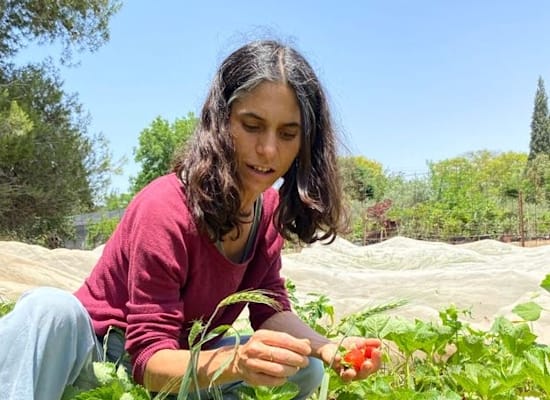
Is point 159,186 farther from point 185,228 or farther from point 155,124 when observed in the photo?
point 155,124

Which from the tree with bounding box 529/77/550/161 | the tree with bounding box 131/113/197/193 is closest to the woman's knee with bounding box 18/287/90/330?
the tree with bounding box 131/113/197/193

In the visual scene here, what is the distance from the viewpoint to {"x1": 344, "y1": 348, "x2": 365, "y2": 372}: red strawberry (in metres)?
0.90

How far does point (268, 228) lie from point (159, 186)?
26 cm

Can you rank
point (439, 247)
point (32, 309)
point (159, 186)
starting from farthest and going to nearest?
1. point (439, 247)
2. point (159, 186)
3. point (32, 309)

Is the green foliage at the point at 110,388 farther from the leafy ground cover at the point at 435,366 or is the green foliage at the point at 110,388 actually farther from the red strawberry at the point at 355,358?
the red strawberry at the point at 355,358

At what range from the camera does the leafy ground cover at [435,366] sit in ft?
3.03

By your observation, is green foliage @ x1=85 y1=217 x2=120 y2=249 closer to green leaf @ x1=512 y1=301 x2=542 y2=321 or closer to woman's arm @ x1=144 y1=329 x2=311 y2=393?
green leaf @ x1=512 y1=301 x2=542 y2=321

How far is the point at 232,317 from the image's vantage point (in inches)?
46.1

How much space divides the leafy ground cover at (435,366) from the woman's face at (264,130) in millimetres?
206

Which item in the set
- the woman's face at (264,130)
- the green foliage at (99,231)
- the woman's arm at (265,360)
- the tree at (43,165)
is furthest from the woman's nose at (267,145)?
the green foliage at (99,231)

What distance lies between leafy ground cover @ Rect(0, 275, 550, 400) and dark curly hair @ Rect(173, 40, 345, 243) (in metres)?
0.17

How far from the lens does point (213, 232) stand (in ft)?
3.26

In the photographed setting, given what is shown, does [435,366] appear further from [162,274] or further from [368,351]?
[162,274]

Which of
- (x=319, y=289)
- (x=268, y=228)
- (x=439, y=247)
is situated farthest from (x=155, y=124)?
(x=268, y=228)
